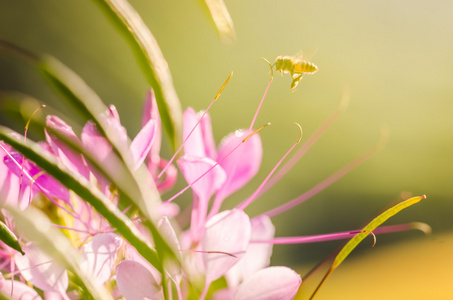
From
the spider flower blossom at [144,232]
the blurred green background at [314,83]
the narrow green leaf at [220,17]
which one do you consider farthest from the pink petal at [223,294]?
the blurred green background at [314,83]

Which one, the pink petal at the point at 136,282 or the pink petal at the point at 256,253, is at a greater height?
the pink petal at the point at 256,253

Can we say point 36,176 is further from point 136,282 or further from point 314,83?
point 314,83

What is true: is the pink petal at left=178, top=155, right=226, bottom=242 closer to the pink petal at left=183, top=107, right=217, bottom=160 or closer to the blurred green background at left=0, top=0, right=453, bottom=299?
the pink petal at left=183, top=107, right=217, bottom=160

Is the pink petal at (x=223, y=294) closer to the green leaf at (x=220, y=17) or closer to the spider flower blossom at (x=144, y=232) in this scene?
the spider flower blossom at (x=144, y=232)

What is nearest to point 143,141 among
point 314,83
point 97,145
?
point 97,145

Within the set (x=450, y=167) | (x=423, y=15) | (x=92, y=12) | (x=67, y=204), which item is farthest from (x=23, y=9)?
(x=67, y=204)

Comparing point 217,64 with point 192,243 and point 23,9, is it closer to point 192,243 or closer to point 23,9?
point 23,9

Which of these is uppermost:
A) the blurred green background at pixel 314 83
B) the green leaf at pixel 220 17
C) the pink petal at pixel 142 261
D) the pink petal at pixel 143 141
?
the blurred green background at pixel 314 83
